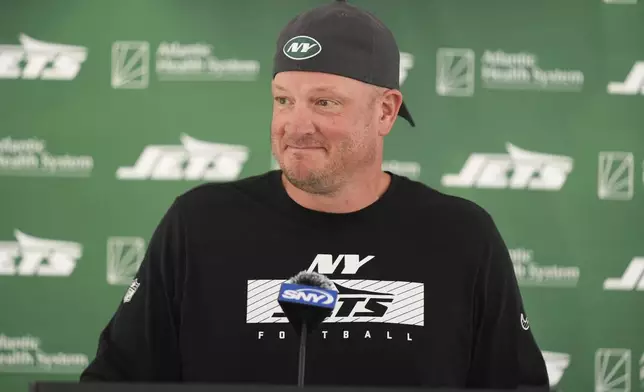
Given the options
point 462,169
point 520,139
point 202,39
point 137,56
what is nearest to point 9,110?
point 137,56

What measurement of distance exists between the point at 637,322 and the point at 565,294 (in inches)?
12.3

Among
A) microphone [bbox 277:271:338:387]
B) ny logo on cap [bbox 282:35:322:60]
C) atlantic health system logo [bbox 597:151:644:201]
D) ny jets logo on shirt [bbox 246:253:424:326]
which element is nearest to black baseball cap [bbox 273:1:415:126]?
ny logo on cap [bbox 282:35:322:60]

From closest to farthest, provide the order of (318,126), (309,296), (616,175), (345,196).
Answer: (309,296) < (318,126) < (345,196) < (616,175)

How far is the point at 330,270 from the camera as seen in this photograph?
168 cm

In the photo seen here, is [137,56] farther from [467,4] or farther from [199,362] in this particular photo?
[199,362]

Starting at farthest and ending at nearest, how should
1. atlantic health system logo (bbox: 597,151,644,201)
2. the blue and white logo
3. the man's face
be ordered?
atlantic health system logo (bbox: 597,151,644,201) < the man's face < the blue and white logo

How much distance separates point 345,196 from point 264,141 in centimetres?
198

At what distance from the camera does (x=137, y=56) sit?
3674 mm

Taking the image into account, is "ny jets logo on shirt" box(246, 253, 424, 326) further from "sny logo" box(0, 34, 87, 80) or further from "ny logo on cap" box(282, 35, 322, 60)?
"sny logo" box(0, 34, 87, 80)

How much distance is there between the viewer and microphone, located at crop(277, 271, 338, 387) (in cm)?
126

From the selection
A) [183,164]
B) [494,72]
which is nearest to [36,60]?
[183,164]

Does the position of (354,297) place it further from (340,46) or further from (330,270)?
(340,46)

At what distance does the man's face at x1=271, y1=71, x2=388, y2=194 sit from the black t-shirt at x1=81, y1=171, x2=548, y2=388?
0.35ft

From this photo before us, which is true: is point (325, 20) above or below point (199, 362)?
above
